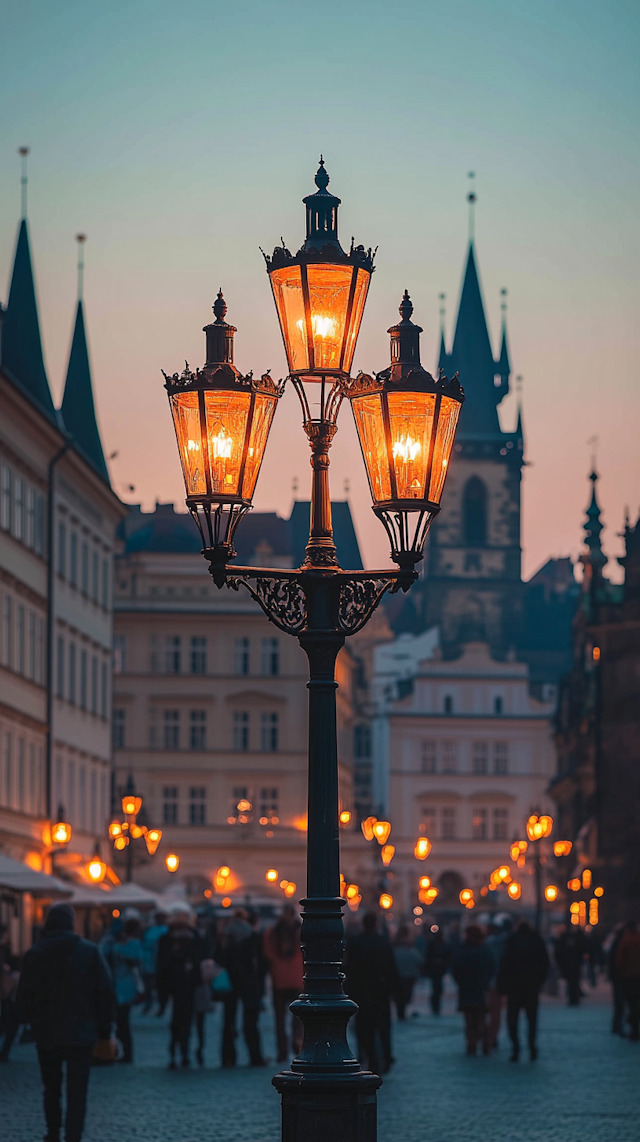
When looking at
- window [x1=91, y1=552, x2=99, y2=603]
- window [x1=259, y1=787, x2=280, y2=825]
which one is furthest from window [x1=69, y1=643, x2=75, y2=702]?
window [x1=259, y1=787, x2=280, y2=825]

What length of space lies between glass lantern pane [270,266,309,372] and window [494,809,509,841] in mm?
102482

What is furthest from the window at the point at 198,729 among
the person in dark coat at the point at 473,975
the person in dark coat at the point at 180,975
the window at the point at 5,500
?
the person in dark coat at the point at 180,975

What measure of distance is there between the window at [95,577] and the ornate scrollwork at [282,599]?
157 feet

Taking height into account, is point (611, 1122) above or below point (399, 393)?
below

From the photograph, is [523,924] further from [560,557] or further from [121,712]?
[560,557]

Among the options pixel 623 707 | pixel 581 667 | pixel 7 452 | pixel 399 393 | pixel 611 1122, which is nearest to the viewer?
pixel 399 393

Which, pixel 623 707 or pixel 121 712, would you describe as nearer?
pixel 623 707

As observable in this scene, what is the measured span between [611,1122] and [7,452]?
3071cm

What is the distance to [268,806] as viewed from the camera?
85250 mm

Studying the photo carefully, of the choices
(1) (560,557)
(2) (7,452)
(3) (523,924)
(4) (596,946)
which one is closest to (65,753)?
(2) (7,452)

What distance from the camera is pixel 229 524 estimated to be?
10359mm

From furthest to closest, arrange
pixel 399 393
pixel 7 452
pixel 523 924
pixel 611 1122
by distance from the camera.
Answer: pixel 7 452, pixel 523 924, pixel 611 1122, pixel 399 393

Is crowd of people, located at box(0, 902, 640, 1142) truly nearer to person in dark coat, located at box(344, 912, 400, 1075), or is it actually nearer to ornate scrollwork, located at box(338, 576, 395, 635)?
person in dark coat, located at box(344, 912, 400, 1075)

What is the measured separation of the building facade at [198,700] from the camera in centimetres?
8575
